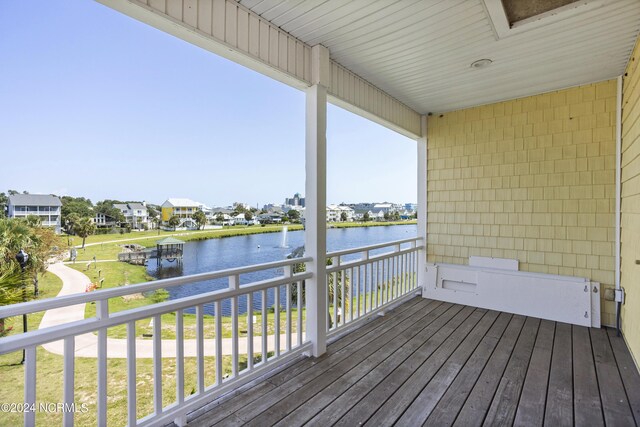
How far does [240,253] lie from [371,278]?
1.70 meters

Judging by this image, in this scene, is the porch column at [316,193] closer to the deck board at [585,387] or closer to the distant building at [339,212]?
the distant building at [339,212]

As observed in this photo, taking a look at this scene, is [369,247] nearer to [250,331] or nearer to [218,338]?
[250,331]

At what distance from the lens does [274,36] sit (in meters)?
2.43

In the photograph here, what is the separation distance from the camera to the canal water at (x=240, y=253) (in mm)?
2188

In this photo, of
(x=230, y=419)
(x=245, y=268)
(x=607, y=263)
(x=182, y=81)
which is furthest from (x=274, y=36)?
(x=607, y=263)

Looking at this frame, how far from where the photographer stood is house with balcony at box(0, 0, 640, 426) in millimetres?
1979

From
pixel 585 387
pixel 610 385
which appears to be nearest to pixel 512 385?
pixel 585 387

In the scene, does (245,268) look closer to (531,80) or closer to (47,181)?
(47,181)

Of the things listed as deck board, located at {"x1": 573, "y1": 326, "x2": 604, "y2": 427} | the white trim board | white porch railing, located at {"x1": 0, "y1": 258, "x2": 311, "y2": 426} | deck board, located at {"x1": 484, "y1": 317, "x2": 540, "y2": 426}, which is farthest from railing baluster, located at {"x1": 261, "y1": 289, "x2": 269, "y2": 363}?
the white trim board

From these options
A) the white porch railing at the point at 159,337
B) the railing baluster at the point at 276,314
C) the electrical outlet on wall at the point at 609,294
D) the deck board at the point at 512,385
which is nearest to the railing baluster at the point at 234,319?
the white porch railing at the point at 159,337

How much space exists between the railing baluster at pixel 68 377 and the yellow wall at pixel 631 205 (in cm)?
397

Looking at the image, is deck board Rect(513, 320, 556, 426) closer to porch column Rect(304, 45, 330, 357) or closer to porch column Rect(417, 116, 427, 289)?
porch column Rect(304, 45, 330, 357)

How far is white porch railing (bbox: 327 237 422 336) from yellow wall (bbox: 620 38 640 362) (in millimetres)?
2223

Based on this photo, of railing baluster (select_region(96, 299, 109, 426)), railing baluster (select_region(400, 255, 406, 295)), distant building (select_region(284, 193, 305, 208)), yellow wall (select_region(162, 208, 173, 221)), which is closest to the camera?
railing baluster (select_region(96, 299, 109, 426))
